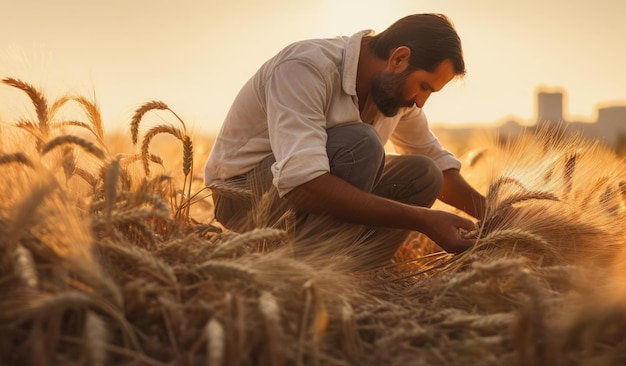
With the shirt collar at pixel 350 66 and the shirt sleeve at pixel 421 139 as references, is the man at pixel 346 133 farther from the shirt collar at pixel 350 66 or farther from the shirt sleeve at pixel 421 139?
the shirt sleeve at pixel 421 139

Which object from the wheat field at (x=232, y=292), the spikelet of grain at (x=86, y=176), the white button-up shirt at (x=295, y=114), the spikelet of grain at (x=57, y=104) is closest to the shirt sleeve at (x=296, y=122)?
the white button-up shirt at (x=295, y=114)

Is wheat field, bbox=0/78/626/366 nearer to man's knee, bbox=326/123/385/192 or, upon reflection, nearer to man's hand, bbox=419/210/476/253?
man's hand, bbox=419/210/476/253

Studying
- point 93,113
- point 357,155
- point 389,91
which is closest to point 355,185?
point 357,155

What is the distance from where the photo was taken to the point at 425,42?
2.32m

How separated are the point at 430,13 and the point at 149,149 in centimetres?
116

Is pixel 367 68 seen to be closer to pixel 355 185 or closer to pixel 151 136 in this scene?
pixel 355 185

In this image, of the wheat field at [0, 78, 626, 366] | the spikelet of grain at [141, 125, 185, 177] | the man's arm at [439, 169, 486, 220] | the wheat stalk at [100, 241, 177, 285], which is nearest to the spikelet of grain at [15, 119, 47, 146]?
the wheat field at [0, 78, 626, 366]

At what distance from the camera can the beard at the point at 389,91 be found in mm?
2316

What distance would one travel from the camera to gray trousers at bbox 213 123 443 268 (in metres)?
1.96

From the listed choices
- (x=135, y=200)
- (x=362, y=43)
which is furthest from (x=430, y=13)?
(x=135, y=200)

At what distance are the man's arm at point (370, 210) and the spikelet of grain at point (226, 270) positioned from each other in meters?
0.65

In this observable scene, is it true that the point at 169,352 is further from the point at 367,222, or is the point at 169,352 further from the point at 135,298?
the point at 367,222

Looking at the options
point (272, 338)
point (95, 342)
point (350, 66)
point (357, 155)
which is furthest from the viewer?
point (350, 66)

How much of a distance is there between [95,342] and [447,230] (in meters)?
1.23
